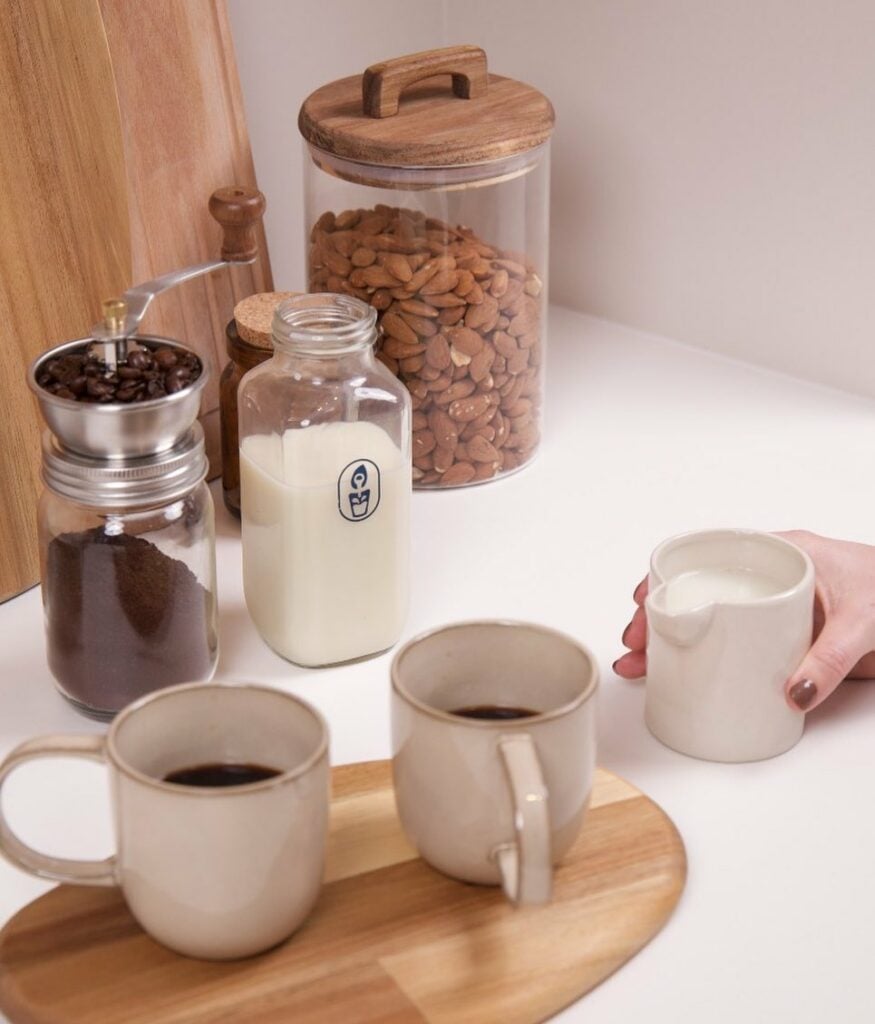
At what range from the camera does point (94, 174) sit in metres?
1.01

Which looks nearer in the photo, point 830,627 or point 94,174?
point 830,627

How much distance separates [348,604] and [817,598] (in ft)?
0.91

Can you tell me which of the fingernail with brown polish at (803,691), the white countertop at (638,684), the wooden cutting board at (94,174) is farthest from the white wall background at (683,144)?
the fingernail with brown polish at (803,691)

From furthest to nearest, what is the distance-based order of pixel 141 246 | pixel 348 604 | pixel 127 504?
pixel 141 246, pixel 348 604, pixel 127 504

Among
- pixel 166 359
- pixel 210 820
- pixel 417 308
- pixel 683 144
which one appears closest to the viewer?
pixel 210 820

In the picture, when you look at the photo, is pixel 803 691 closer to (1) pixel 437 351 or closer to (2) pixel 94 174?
(1) pixel 437 351

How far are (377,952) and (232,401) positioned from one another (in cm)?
48

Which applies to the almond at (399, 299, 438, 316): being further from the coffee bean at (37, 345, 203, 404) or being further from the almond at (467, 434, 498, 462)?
the coffee bean at (37, 345, 203, 404)

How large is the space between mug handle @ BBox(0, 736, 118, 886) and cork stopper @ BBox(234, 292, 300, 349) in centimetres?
40

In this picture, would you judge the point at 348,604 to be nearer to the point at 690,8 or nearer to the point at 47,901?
the point at 47,901

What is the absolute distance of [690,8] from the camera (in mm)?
1273

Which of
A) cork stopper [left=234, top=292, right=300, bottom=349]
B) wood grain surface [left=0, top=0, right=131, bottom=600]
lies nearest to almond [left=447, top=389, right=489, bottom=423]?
cork stopper [left=234, top=292, right=300, bottom=349]

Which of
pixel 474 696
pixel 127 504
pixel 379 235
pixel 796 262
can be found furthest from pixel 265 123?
pixel 474 696

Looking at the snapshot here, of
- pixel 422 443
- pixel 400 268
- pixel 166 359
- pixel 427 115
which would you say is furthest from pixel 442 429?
pixel 166 359
